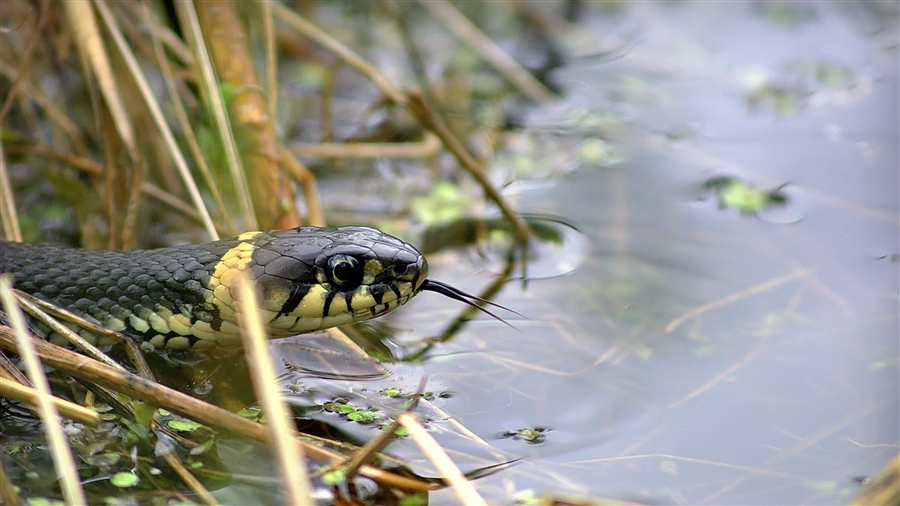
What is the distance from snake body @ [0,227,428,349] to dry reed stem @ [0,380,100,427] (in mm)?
572

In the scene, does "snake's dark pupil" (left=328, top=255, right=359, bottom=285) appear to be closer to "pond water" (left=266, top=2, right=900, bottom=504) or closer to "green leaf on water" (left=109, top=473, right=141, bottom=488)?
"pond water" (left=266, top=2, right=900, bottom=504)

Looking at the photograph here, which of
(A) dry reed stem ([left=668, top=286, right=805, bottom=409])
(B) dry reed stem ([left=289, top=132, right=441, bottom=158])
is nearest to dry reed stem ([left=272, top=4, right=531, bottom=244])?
(B) dry reed stem ([left=289, top=132, right=441, bottom=158])

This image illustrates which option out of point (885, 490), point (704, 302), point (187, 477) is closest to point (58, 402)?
point (187, 477)

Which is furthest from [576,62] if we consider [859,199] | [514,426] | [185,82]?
[514,426]

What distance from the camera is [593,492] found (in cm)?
237

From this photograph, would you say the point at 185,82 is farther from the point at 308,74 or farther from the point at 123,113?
the point at 308,74

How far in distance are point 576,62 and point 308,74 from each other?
5.99 ft

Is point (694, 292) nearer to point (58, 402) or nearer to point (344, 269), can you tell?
point (344, 269)

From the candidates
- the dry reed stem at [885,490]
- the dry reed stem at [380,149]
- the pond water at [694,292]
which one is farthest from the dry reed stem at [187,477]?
the dry reed stem at [380,149]

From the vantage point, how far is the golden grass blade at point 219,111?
3174mm

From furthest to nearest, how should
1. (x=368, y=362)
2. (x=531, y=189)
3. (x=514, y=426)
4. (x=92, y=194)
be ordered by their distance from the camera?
1. (x=531, y=189)
2. (x=92, y=194)
3. (x=368, y=362)
4. (x=514, y=426)

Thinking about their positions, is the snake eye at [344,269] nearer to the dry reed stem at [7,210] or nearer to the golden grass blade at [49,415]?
the golden grass blade at [49,415]

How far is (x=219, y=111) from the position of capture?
3.17 meters

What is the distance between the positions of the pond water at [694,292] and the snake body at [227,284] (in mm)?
281
